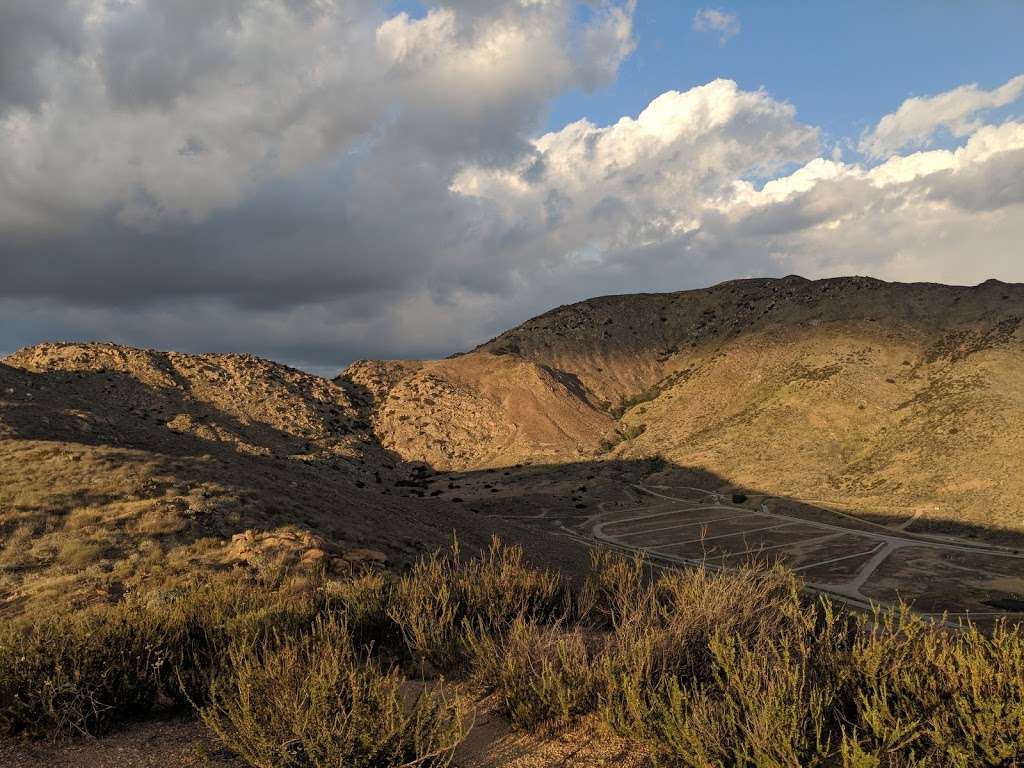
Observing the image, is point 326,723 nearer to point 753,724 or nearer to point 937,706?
point 753,724

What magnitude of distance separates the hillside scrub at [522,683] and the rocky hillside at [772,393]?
1556 inches

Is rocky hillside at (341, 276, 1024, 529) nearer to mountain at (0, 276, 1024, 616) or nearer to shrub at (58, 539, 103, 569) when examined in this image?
mountain at (0, 276, 1024, 616)

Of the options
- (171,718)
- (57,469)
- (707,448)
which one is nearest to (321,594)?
(171,718)

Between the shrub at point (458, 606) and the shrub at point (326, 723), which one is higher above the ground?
the shrub at point (326, 723)

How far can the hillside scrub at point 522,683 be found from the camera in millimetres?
5355

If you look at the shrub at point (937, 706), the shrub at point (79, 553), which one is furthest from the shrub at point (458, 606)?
the shrub at point (79, 553)

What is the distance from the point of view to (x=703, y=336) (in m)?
88.8

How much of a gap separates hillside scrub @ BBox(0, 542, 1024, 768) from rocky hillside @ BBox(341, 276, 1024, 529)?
39.5 metres

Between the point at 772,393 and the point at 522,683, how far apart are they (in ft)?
212

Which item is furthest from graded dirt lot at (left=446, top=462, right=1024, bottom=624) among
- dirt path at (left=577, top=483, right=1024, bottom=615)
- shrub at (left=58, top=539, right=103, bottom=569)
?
shrub at (left=58, top=539, right=103, bottom=569)

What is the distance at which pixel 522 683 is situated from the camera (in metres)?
7.02

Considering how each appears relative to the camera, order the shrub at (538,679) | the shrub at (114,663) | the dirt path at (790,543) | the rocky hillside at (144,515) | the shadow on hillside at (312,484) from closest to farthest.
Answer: the shrub at (114,663) < the shrub at (538,679) < the rocky hillside at (144,515) < the shadow on hillside at (312,484) < the dirt path at (790,543)

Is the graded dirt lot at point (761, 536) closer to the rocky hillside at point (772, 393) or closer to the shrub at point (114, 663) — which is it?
the rocky hillside at point (772, 393)

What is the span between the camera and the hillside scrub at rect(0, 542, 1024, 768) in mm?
5355
